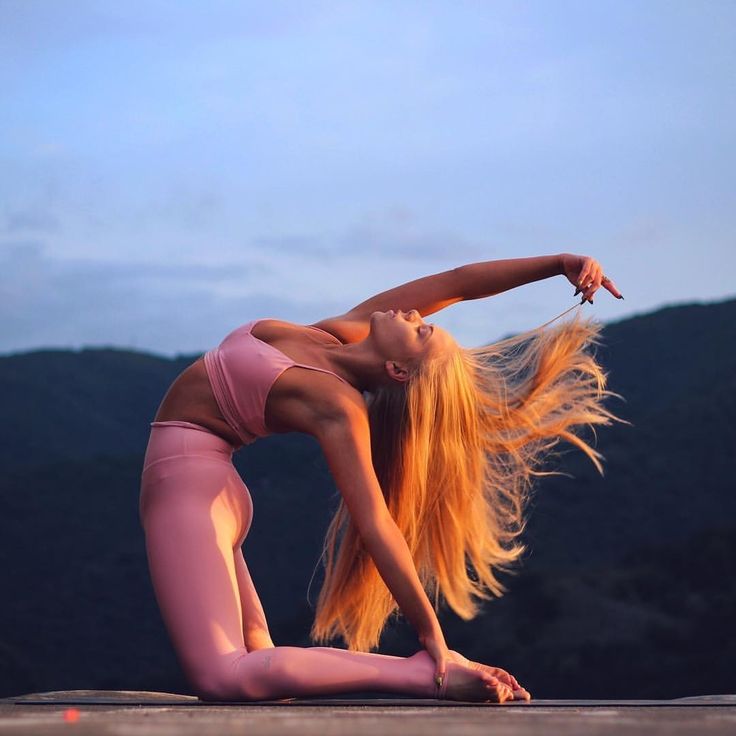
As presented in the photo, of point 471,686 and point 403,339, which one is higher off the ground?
point 403,339

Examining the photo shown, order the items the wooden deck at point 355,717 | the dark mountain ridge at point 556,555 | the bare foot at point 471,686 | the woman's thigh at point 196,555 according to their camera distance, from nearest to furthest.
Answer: the wooden deck at point 355,717 < the bare foot at point 471,686 < the woman's thigh at point 196,555 < the dark mountain ridge at point 556,555

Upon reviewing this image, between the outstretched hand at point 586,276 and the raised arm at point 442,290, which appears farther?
the raised arm at point 442,290

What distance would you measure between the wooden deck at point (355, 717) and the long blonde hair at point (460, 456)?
0.46m

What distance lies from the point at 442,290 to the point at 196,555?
112 cm

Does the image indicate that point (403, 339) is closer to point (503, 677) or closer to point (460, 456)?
point (460, 456)

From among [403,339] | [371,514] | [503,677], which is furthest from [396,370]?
[503,677]

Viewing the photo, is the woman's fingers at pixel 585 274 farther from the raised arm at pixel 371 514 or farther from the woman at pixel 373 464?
the raised arm at pixel 371 514

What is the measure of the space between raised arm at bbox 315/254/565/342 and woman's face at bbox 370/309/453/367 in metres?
0.27

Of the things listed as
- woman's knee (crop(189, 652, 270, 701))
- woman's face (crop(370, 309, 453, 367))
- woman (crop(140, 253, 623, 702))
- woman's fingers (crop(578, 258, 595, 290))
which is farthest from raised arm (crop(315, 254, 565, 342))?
woman's knee (crop(189, 652, 270, 701))

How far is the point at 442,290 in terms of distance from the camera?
4.08 meters

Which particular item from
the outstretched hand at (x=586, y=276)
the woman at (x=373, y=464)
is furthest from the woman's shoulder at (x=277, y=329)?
the outstretched hand at (x=586, y=276)

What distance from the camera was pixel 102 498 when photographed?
27781 millimetres

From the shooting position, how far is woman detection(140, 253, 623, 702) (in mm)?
3375

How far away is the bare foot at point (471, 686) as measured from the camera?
3277mm
